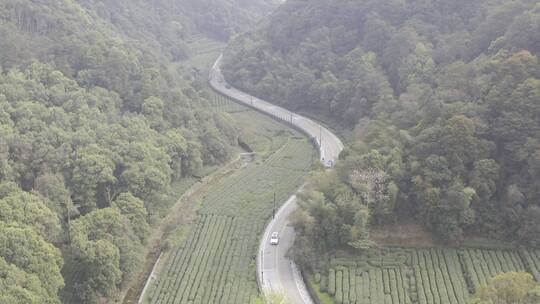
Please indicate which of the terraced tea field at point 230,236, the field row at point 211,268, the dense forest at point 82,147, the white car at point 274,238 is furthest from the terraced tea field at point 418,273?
the dense forest at point 82,147

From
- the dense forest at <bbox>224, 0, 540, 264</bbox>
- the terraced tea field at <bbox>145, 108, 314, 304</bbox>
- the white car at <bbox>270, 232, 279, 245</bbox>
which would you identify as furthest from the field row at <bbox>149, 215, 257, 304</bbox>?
the dense forest at <bbox>224, 0, 540, 264</bbox>

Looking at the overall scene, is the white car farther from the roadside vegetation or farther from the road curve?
the roadside vegetation

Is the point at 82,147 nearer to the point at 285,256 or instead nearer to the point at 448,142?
the point at 285,256

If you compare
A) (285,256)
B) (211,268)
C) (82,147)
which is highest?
(82,147)

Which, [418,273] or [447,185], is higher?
[447,185]

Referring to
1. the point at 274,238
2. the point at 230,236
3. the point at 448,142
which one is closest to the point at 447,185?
the point at 448,142

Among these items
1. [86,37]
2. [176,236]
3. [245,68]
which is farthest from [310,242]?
[245,68]
